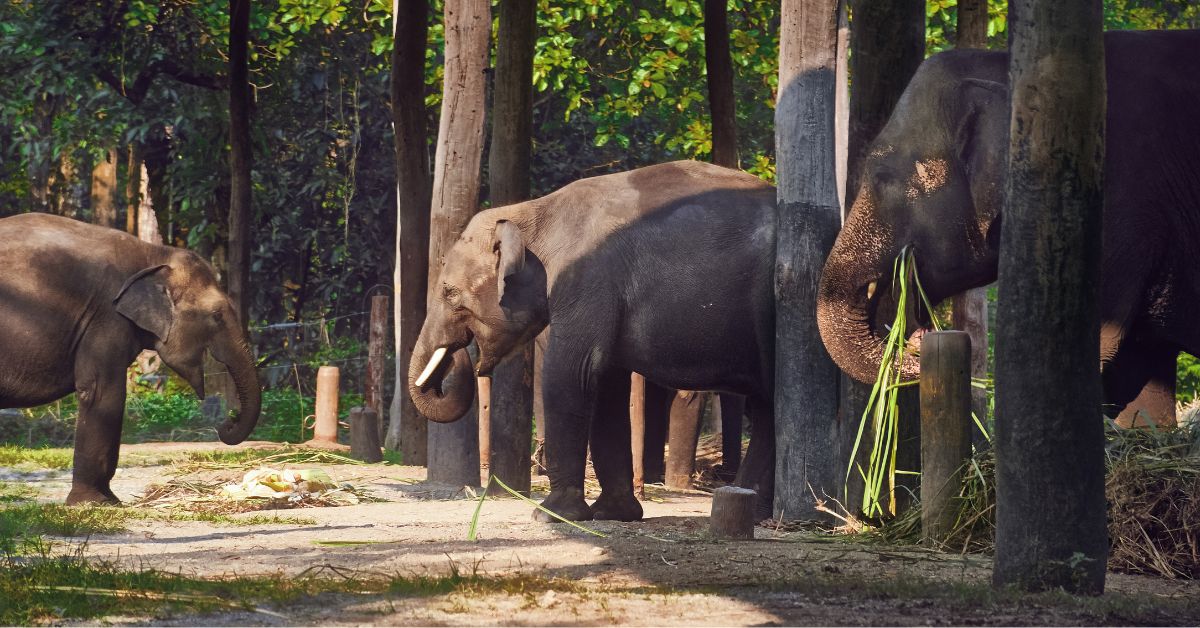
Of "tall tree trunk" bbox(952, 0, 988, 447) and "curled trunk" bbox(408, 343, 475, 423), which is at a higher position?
"tall tree trunk" bbox(952, 0, 988, 447)

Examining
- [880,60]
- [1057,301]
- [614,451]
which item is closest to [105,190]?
[614,451]

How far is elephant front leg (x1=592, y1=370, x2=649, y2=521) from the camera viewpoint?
31.7 ft

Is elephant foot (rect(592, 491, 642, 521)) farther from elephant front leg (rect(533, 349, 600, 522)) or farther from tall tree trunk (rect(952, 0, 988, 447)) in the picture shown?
tall tree trunk (rect(952, 0, 988, 447))

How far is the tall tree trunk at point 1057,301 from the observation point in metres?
5.75

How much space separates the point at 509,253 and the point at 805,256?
1.93 metres

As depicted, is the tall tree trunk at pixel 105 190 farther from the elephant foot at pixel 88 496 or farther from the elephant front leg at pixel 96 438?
the elephant foot at pixel 88 496

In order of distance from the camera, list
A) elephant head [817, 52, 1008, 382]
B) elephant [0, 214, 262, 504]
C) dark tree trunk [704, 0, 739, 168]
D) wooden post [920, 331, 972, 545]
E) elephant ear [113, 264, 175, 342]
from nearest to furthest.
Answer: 1. wooden post [920, 331, 972, 545]
2. elephant head [817, 52, 1008, 382]
3. elephant [0, 214, 262, 504]
4. elephant ear [113, 264, 175, 342]
5. dark tree trunk [704, 0, 739, 168]

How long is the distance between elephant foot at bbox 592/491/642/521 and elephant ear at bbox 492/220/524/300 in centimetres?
140

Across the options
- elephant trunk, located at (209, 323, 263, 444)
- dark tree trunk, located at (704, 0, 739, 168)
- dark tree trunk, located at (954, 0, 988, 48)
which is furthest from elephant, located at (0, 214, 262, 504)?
dark tree trunk, located at (954, 0, 988, 48)

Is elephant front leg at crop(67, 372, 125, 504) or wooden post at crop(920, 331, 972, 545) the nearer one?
wooden post at crop(920, 331, 972, 545)

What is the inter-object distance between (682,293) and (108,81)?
15210 millimetres

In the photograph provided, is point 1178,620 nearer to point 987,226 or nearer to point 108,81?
point 987,226

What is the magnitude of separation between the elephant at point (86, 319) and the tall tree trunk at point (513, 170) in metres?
2.39

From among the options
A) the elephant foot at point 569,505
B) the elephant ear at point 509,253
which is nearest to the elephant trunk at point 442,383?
the elephant ear at point 509,253
